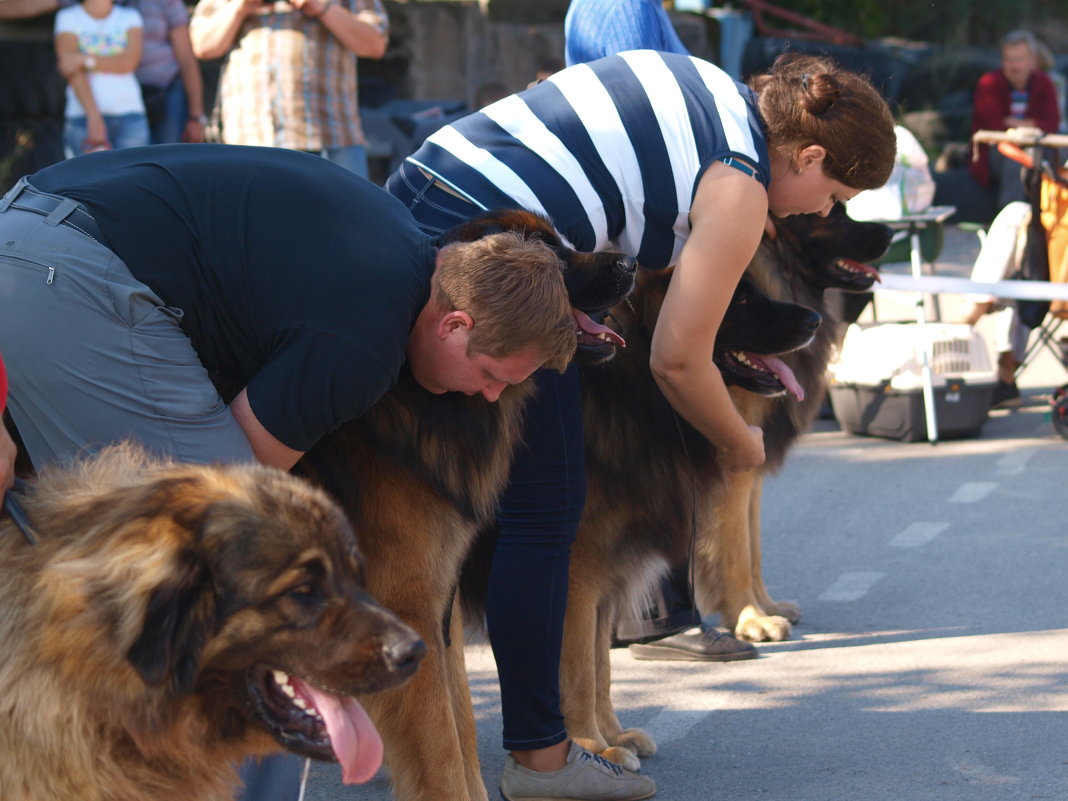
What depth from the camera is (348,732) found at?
2004 millimetres

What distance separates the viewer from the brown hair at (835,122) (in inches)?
115

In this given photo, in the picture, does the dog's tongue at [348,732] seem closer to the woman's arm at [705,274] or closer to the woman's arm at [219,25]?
the woman's arm at [705,274]

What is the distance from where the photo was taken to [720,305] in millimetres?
2879

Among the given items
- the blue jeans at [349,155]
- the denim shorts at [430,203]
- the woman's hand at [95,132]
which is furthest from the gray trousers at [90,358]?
the woman's hand at [95,132]

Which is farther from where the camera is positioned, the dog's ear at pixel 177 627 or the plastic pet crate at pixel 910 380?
the plastic pet crate at pixel 910 380

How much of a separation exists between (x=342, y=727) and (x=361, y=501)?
0.68m

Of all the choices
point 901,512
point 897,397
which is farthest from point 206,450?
point 897,397

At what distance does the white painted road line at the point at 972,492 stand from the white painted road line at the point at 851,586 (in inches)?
43.4

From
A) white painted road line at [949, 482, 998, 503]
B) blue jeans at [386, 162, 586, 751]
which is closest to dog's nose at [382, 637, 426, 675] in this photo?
blue jeans at [386, 162, 586, 751]

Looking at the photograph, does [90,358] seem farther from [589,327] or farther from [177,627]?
[589,327]

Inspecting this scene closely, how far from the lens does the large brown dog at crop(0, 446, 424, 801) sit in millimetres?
1834

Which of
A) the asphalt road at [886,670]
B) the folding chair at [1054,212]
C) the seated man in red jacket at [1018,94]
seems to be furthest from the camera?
the seated man in red jacket at [1018,94]

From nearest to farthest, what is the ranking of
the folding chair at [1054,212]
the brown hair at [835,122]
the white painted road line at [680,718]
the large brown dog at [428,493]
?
the large brown dog at [428,493]
the brown hair at [835,122]
the white painted road line at [680,718]
the folding chair at [1054,212]

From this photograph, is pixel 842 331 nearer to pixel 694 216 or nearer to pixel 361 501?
pixel 694 216
